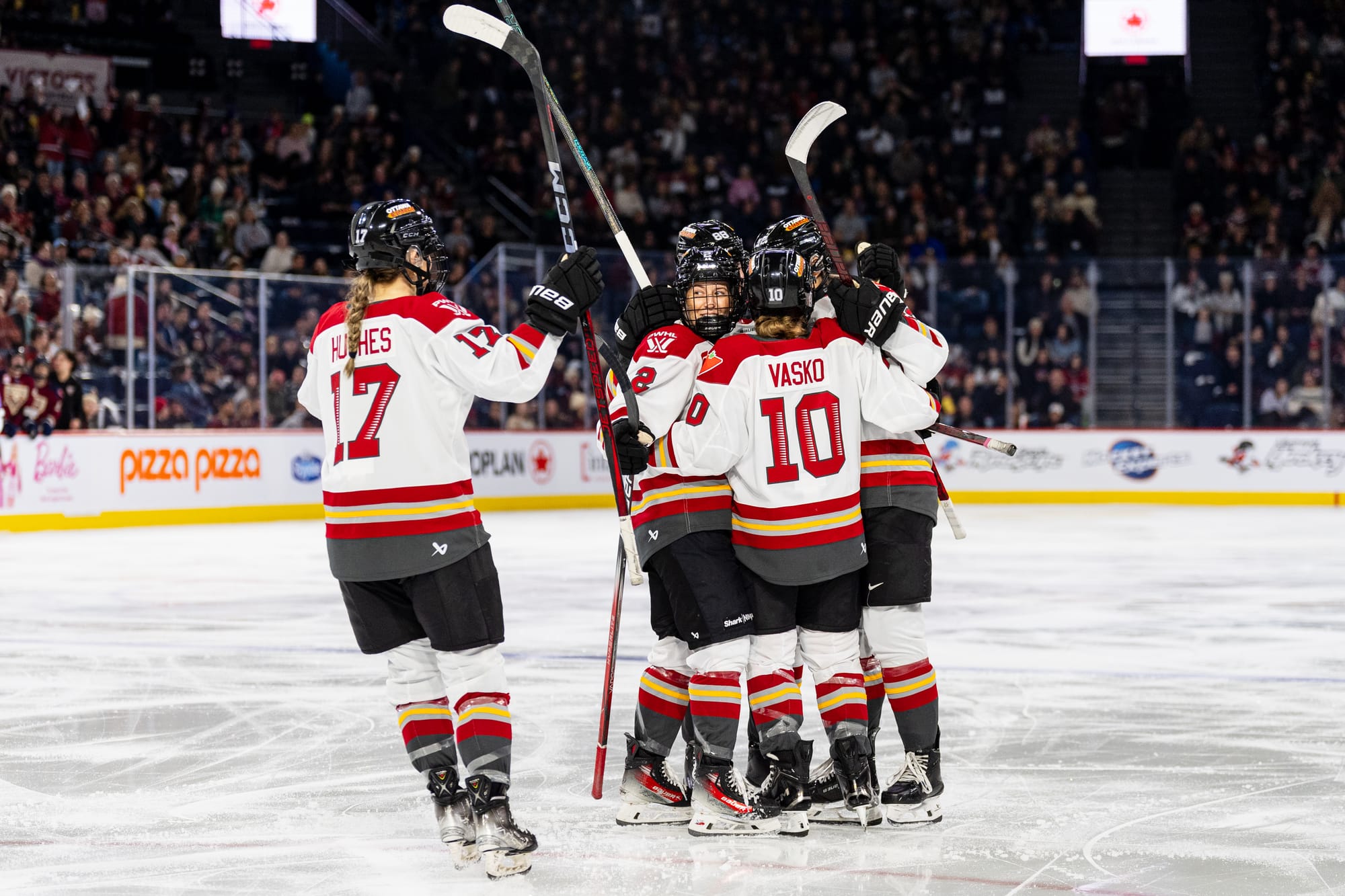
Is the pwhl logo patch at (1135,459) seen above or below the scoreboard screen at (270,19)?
below

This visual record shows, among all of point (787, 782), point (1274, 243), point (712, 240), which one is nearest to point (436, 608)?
point (787, 782)

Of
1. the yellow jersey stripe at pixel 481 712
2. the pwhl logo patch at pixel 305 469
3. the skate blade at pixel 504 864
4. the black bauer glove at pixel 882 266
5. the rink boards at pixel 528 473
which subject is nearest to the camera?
the skate blade at pixel 504 864

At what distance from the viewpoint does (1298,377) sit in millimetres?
14242

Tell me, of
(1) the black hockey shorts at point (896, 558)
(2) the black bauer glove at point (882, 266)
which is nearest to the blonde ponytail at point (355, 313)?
(2) the black bauer glove at point (882, 266)

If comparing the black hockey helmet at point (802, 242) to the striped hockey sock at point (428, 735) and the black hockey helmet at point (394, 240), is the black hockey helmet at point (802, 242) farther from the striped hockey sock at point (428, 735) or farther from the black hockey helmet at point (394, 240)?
the striped hockey sock at point (428, 735)

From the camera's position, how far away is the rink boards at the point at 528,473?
12133mm

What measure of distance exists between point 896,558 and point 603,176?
15.7 metres

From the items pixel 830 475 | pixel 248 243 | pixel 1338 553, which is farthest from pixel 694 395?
pixel 248 243

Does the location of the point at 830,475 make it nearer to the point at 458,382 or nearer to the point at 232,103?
the point at 458,382

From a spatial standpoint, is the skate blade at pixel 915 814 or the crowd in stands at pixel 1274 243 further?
the crowd in stands at pixel 1274 243

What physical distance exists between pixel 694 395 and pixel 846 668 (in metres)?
0.69

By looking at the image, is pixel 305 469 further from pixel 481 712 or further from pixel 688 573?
pixel 481 712

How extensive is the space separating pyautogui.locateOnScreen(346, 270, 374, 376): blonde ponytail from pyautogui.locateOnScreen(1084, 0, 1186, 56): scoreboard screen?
17.6 m

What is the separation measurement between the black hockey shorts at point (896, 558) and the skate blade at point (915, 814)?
44cm
